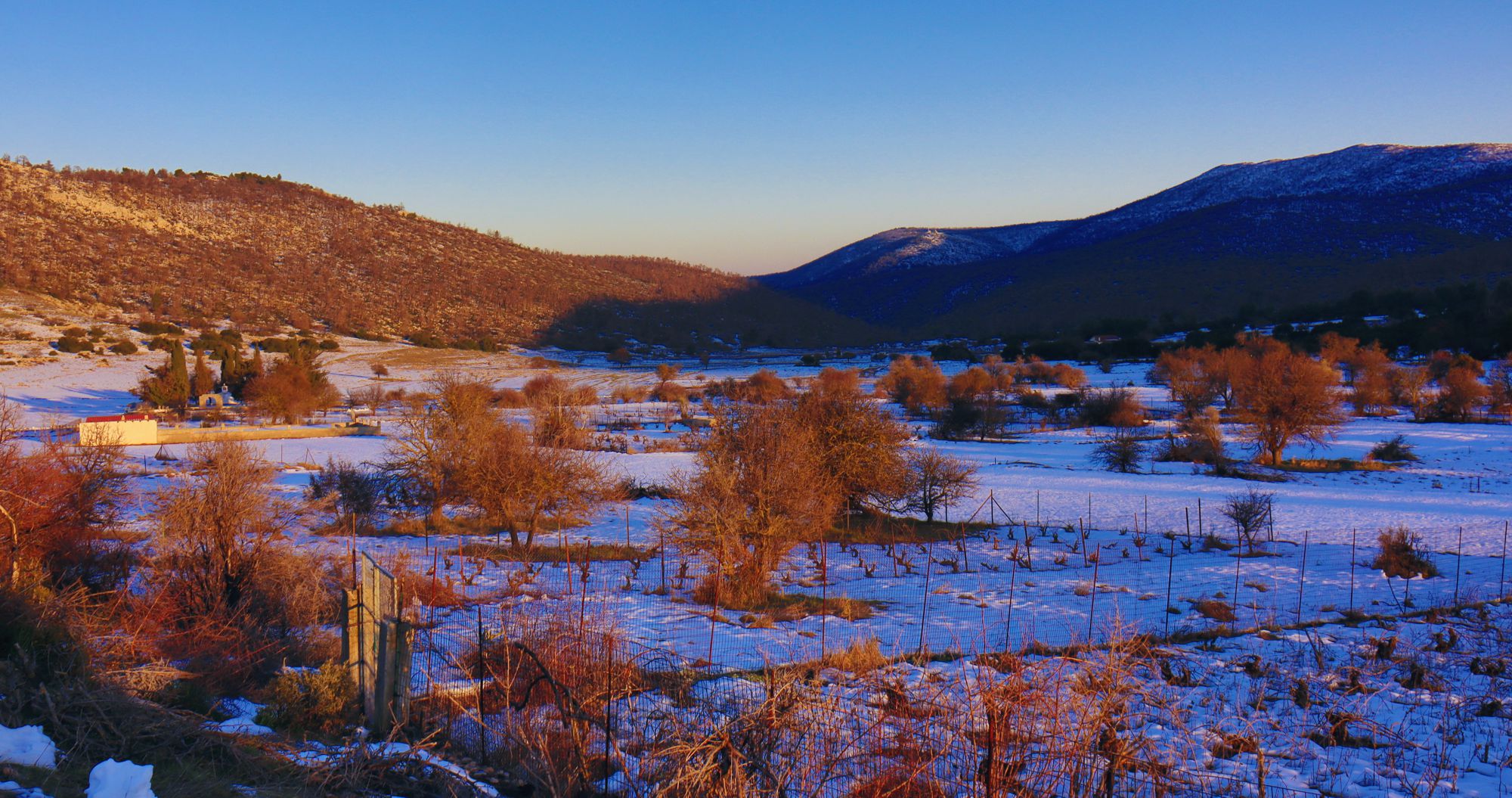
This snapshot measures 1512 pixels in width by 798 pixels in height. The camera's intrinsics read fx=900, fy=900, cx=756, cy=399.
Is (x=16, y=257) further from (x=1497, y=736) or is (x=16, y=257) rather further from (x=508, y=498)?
(x=1497, y=736)

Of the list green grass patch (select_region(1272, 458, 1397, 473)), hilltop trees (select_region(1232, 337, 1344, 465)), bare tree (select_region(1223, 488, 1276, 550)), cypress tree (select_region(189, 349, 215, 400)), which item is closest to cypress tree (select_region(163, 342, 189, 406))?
cypress tree (select_region(189, 349, 215, 400))

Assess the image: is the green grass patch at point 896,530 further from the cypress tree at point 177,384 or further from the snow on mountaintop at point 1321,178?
the snow on mountaintop at point 1321,178

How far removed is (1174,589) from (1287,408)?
79.5 feet

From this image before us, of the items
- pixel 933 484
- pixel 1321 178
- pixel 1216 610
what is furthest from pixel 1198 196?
pixel 1216 610

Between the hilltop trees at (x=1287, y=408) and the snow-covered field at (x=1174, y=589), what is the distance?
241cm

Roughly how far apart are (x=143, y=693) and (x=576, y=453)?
551 inches

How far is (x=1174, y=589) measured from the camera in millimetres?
16578

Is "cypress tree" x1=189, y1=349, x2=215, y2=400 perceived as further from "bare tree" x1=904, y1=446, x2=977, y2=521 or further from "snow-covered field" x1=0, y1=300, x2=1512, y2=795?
"bare tree" x1=904, y1=446, x2=977, y2=521

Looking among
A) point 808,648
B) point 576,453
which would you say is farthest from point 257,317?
point 808,648

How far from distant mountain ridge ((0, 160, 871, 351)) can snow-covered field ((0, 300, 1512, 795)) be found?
122 feet

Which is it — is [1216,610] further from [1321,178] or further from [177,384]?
[1321,178]

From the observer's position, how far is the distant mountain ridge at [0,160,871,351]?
69.2 meters

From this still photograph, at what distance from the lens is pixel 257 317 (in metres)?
67.1

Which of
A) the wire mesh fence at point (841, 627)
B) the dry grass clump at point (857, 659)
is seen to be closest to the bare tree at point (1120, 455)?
the wire mesh fence at point (841, 627)
